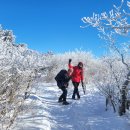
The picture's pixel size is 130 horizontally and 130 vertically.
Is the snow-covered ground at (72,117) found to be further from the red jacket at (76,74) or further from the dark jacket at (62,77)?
the red jacket at (76,74)

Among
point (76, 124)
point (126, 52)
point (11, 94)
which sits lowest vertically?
point (76, 124)

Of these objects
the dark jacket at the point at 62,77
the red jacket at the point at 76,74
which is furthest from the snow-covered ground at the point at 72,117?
the red jacket at the point at 76,74

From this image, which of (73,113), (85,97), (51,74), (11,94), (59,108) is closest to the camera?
(11,94)

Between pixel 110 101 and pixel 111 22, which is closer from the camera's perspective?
pixel 111 22

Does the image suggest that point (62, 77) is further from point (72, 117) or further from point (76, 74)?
point (72, 117)

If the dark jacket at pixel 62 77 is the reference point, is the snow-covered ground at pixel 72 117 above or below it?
below

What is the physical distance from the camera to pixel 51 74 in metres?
29.0

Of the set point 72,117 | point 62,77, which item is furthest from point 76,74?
point 72,117

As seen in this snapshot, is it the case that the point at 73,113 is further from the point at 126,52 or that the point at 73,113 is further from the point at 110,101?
the point at 126,52

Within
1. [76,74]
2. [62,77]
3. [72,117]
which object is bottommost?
[72,117]

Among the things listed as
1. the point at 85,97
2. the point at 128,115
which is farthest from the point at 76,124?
the point at 85,97

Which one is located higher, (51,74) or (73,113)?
(51,74)

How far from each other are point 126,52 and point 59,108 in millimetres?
4004

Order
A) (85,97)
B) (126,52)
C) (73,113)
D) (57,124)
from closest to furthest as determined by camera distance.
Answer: (57,124) < (126,52) < (73,113) < (85,97)
